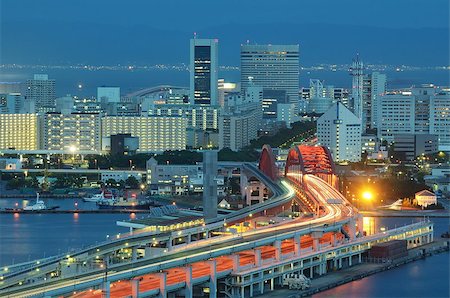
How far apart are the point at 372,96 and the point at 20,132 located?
8536mm

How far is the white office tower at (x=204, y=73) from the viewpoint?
116 feet

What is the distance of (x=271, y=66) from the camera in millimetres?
44250

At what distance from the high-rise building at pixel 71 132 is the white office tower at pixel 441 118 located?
6.68 metres

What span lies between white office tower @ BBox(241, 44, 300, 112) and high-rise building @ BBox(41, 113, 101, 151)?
13.4 metres

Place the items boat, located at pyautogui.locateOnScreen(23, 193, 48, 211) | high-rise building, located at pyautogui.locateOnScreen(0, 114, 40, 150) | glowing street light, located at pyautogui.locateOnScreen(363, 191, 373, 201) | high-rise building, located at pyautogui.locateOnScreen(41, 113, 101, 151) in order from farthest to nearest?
high-rise building, located at pyautogui.locateOnScreen(0, 114, 40, 150)
high-rise building, located at pyautogui.locateOnScreen(41, 113, 101, 151)
glowing street light, located at pyautogui.locateOnScreen(363, 191, 373, 201)
boat, located at pyautogui.locateOnScreen(23, 193, 48, 211)

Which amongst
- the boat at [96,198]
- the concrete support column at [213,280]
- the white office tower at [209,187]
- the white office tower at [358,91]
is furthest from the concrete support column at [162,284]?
the white office tower at [358,91]

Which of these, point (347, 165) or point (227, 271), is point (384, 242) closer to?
point (227, 271)

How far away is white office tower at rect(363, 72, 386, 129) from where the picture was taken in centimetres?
3431

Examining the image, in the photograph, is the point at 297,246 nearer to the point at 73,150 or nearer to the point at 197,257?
the point at 197,257

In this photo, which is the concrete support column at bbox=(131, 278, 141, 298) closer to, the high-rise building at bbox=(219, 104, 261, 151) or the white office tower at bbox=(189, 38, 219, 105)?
the high-rise building at bbox=(219, 104, 261, 151)

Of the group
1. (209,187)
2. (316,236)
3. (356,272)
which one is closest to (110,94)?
(209,187)

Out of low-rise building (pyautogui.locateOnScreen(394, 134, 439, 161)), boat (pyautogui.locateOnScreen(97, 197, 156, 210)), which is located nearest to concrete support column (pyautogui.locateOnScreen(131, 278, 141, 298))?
boat (pyautogui.locateOnScreen(97, 197, 156, 210))

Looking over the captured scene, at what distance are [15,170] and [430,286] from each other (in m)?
12.9

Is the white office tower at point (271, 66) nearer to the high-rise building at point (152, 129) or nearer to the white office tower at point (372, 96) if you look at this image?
the white office tower at point (372, 96)
